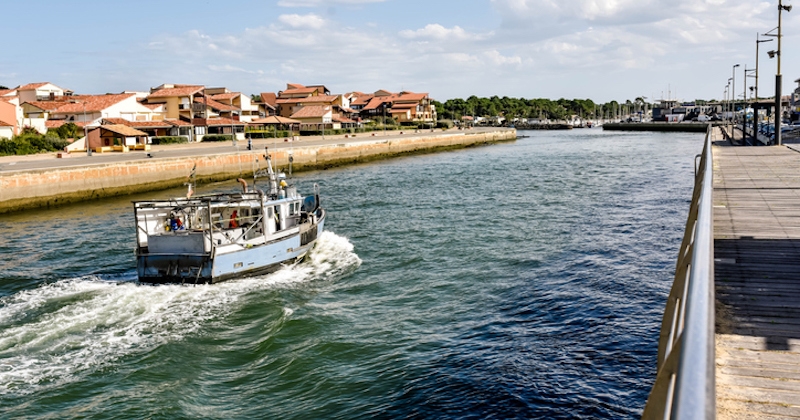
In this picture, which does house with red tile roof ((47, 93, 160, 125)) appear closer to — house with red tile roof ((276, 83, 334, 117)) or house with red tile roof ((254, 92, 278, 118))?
house with red tile roof ((254, 92, 278, 118))

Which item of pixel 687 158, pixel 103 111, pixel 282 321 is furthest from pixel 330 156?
pixel 282 321

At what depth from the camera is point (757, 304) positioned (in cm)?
781

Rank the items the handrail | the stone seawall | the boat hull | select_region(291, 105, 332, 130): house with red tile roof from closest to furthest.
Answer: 1. the handrail
2. the boat hull
3. the stone seawall
4. select_region(291, 105, 332, 130): house with red tile roof

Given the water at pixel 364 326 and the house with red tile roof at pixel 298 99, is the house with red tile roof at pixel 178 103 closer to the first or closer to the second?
the house with red tile roof at pixel 298 99

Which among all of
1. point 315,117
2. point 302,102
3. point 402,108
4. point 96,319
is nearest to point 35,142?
point 96,319

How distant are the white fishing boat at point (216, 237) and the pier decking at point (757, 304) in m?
12.7

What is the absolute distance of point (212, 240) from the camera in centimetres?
1858

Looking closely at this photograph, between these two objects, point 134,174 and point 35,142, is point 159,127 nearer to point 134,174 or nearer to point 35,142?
point 35,142

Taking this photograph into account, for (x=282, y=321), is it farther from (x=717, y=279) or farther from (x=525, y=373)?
(x=717, y=279)

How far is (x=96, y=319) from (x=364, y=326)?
6.63 metres

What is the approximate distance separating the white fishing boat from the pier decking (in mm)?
12722

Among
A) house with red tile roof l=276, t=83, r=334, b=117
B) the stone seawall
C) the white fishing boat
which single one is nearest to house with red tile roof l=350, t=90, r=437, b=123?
house with red tile roof l=276, t=83, r=334, b=117

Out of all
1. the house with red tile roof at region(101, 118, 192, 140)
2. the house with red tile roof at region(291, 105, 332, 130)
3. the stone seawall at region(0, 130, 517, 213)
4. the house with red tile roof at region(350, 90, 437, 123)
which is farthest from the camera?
the house with red tile roof at region(350, 90, 437, 123)

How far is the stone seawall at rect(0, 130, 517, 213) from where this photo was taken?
117 feet
